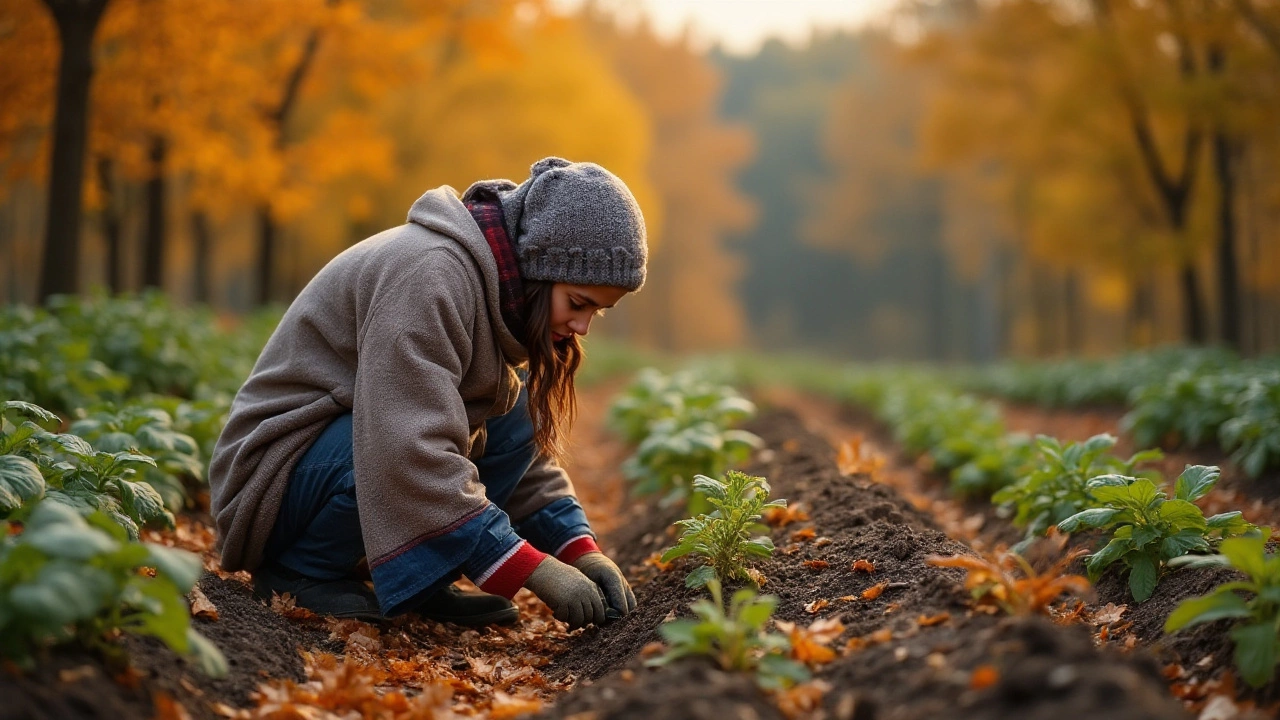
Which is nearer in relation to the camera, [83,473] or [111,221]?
[83,473]

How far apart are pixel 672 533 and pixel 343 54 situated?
29.2 feet

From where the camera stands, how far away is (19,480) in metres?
2.39

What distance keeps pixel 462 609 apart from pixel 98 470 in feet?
3.85

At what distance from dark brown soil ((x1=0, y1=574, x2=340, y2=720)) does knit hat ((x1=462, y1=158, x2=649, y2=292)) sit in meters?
1.23

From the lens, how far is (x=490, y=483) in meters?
3.33

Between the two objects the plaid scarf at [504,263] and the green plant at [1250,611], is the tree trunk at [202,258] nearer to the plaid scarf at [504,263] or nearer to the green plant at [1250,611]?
the plaid scarf at [504,263]

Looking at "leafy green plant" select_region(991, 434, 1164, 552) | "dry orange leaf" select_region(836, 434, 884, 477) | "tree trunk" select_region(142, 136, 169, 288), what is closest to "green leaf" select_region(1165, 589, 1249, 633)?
"leafy green plant" select_region(991, 434, 1164, 552)

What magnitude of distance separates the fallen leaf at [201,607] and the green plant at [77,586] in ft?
2.04

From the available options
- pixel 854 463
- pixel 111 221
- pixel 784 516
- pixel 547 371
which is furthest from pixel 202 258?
pixel 547 371

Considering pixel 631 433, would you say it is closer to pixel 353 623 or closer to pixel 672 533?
pixel 672 533

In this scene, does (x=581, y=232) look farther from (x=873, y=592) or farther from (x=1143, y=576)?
(x=1143, y=576)

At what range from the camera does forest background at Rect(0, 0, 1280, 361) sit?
8758mm

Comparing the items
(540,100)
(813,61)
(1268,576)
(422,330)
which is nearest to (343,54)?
(540,100)

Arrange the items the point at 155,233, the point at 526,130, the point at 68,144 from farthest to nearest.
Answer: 1. the point at 526,130
2. the point at 155,233
3. the point at 68,144
